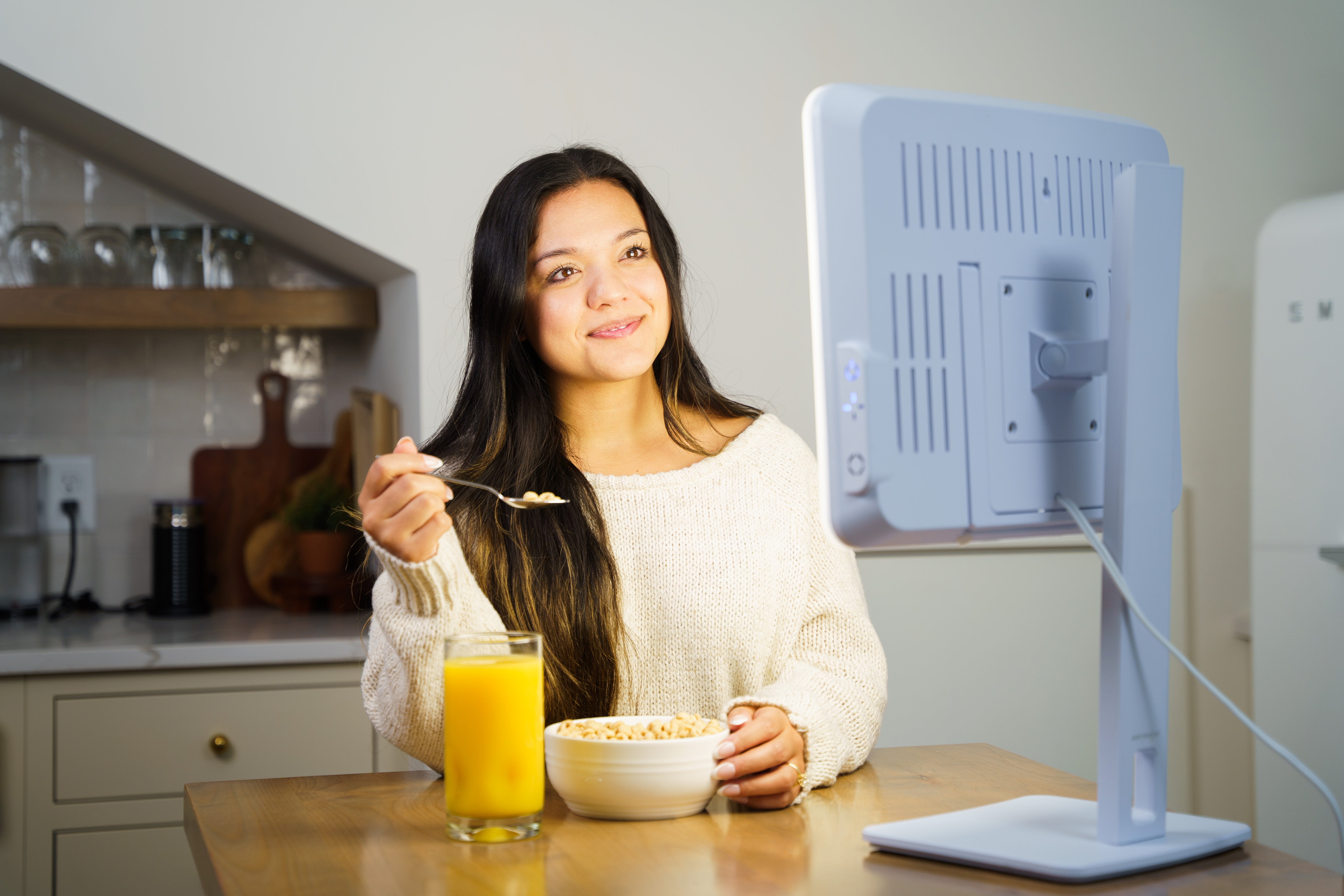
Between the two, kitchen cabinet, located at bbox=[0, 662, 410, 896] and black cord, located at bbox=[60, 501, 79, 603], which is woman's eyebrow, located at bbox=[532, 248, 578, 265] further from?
black cord, located at bbox=[60, 501, 79, 603]

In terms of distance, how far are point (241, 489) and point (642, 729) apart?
1.83 m

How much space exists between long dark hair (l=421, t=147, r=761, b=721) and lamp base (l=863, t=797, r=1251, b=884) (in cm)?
48

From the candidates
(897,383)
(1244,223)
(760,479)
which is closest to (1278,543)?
(1244,223)

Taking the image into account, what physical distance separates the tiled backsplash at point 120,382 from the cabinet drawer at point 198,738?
624mm

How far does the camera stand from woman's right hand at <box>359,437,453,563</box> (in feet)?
2.85

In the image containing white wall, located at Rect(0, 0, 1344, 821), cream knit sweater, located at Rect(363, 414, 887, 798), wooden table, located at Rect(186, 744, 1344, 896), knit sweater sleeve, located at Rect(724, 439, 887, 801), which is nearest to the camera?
wooden table, located at Rect(186, 744, 1344, 896)

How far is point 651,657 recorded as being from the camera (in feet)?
4.30

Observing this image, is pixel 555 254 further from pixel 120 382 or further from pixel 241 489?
pixel 120 382

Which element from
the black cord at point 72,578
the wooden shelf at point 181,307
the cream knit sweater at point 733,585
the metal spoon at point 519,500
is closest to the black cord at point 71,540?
the black cord at point 72,578

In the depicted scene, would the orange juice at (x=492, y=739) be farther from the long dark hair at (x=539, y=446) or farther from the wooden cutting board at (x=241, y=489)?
the wooden cutting board at (x=241, y=489)

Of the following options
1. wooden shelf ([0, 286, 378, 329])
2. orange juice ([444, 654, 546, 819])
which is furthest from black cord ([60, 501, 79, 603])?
orange juice ([444, 654, 546, 819])

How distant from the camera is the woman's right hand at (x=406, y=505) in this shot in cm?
87

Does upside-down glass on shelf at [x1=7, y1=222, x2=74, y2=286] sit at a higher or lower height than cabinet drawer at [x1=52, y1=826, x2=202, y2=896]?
higher

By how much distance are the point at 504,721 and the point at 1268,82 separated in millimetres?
2272
